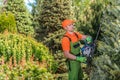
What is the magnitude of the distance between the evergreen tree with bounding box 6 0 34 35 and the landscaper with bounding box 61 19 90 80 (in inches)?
603

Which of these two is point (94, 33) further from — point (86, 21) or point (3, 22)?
point (3, 22)

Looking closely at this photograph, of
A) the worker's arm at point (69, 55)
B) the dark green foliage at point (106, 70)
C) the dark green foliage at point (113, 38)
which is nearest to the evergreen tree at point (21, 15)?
the worker's arm at point (69, 55)

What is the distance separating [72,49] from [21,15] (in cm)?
1606

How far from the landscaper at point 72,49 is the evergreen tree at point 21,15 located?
15.3m

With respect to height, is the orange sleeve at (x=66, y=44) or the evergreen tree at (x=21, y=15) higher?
the orange sleeve at (x=66, y=44)

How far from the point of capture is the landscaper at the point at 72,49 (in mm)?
7618

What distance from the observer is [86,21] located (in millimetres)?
10172

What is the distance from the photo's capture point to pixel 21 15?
23.6m

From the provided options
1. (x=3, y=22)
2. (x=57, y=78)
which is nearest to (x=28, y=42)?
(x=57, y=78)

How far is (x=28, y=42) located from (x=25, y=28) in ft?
31.1

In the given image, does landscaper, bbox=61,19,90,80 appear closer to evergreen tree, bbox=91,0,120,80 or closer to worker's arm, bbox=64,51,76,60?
worker's arm, bbox=64,51,76,60

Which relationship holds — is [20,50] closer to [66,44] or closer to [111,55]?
[66,44]

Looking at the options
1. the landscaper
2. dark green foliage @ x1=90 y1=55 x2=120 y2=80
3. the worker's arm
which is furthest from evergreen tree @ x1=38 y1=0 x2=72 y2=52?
dark green foliage @ x1=90 y1=55 x2=120 y2=80

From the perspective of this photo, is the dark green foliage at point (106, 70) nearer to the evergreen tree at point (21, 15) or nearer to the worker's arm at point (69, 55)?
the worker's arm at point (69, 55)
